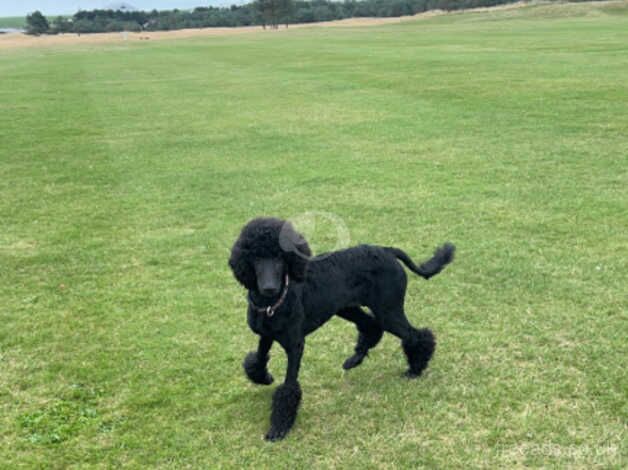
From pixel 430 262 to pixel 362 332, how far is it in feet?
2.63

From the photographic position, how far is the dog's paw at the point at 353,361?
525cm

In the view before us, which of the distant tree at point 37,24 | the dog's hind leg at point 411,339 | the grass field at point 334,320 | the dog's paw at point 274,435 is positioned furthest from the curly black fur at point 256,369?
the distant tree at point 37,24

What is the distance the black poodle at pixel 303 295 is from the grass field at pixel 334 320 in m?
0.25

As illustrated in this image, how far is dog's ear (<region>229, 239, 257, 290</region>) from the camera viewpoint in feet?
13.6

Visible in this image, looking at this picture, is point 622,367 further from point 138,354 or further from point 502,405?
point 138,354

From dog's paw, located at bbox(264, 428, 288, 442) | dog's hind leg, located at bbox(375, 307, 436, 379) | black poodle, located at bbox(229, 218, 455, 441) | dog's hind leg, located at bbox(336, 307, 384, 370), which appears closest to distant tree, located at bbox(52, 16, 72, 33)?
dog's hind leg, located at bbox(336, 307, 384, 370)

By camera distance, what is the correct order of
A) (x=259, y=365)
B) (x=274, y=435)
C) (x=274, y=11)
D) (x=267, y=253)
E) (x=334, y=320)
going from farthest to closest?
1. (x=274, y=11)
2. (x=334, y=320)
3. (x=259, y=365)
4. (x=274, y=435)
5. (x=267, y=253)

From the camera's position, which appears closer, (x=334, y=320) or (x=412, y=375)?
(x=412, y=375)

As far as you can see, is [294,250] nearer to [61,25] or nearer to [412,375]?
[412,375]

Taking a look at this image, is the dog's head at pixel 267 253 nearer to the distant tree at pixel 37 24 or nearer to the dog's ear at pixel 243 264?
the dog's ear at pixel 243 264

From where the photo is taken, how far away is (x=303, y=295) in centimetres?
453

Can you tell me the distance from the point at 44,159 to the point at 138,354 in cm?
1022

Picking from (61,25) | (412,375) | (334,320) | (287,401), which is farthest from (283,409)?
(61,25)

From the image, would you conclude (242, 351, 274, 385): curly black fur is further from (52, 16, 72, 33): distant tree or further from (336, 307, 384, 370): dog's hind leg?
(52, 16, 72, 33): distant tree
